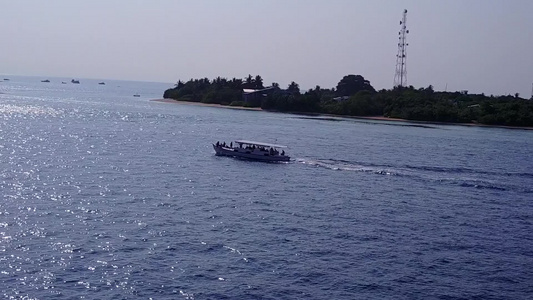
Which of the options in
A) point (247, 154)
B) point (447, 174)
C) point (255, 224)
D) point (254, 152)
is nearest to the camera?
point (255, 224)

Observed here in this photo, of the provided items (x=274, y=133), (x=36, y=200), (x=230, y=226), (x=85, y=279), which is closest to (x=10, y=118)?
(x=274, y=133)

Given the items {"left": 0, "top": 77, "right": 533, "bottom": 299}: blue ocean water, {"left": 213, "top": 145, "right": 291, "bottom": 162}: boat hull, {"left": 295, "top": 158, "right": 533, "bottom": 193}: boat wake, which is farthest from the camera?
{"left": 213, "top": 145, "right": 291, "bottom": 162}: boat hull

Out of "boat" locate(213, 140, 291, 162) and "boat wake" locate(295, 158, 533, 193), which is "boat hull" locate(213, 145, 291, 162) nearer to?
"boat" locate(213, 140, 291, 162)

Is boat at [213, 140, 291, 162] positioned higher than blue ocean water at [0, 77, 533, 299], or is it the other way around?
boat at [213, 140, 291, 162]

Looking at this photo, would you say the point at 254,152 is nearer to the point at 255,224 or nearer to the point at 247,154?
the point at 247,154

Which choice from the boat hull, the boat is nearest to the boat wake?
the boat

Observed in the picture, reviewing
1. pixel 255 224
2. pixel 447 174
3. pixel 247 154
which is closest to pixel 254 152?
pixel 247 154
